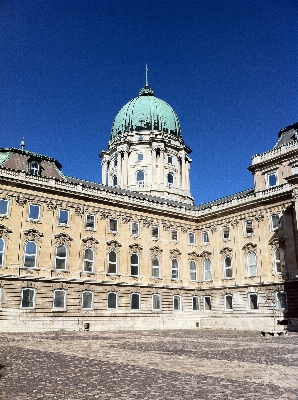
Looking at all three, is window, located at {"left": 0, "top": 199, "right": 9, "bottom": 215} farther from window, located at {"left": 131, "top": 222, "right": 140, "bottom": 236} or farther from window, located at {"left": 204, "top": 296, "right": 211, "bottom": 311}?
window, located at {"left": 204, "top": 296, "right": 211, "bottom": 311}

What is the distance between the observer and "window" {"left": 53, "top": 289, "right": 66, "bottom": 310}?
37594 millimetres

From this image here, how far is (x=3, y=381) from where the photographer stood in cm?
1033

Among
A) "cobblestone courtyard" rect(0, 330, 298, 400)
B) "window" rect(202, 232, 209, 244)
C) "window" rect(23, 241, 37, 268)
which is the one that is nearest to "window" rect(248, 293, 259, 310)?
"window" rect(202, 232, 209, 244)

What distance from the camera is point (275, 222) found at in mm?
42906

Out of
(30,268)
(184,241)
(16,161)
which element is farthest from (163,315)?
(16,161)

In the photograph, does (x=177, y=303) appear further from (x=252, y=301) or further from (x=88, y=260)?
(x=88, y=260)

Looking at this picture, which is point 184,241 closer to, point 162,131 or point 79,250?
point 79,250

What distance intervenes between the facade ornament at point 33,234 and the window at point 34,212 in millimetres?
1250

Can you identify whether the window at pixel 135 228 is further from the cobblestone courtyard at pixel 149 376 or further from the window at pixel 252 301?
the cobblestone courtyard at pixel 149 376

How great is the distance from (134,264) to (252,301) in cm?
1366

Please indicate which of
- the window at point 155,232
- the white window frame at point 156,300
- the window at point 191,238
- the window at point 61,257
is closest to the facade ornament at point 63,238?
the window at point 61,257

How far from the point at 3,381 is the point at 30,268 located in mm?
27725

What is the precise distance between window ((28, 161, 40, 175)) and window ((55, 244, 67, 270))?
30.0 ft

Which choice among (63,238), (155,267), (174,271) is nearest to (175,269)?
(174,271)
